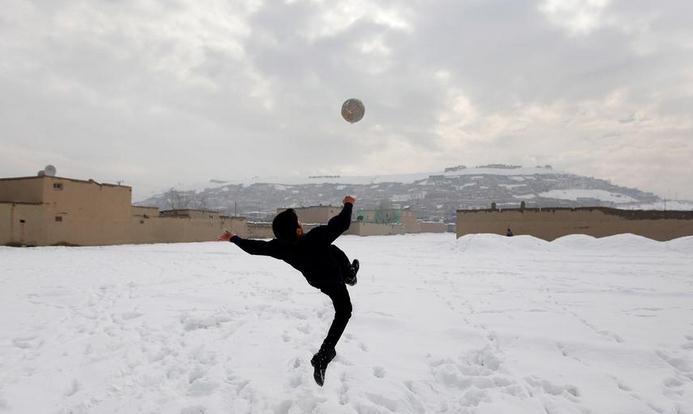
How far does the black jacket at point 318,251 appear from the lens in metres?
3.89

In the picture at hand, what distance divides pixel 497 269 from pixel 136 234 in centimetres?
3067

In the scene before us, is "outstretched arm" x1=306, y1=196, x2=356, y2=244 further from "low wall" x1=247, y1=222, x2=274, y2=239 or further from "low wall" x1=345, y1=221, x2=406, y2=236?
"low wall" x1=345, y1=221, x2=406, y2=236

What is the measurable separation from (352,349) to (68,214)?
30511 millimetres

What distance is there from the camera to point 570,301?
8703mm

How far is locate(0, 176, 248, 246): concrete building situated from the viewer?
2572cm

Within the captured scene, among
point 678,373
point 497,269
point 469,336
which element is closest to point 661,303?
point 678,373

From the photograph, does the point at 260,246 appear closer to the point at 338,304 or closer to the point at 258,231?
the point at 338,304

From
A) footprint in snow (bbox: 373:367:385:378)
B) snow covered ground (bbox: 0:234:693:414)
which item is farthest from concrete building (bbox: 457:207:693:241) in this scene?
footprint in snow (bbox: 373:367:385:378)

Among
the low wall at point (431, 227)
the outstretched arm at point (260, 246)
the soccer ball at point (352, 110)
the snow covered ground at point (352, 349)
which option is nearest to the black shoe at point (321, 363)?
the snow covered ground at point (352, 349)

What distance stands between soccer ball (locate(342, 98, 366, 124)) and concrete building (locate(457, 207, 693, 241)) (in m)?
33.2

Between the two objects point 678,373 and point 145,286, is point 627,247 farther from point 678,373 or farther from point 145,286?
point 145,286

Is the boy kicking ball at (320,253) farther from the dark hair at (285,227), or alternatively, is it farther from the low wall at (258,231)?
the low wall at (258,231)

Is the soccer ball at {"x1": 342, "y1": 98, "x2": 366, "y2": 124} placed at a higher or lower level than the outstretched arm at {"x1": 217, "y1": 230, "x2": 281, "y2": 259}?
higher

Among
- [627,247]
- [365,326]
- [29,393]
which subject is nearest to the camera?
[29,393]
